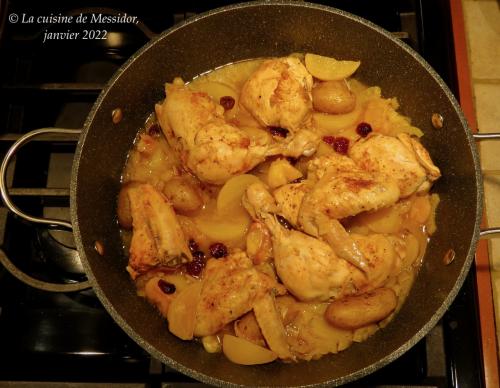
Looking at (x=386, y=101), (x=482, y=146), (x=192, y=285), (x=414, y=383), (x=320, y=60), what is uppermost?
(x=320, y=60)

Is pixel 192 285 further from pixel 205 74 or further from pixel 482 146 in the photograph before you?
pixel 482 146

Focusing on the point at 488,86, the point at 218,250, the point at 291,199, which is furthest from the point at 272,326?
the point at 488,86

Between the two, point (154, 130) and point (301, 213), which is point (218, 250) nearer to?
point (301, 213)

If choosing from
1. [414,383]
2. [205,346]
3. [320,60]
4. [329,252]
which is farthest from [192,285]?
[320,60]

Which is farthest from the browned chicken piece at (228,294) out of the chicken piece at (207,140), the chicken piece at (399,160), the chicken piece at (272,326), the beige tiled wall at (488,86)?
the beige tiled wall at (488,86)

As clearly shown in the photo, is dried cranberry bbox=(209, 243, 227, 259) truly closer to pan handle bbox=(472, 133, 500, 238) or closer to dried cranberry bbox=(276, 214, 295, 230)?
dried cranberry bbox=(276, 214, 295, 230)
